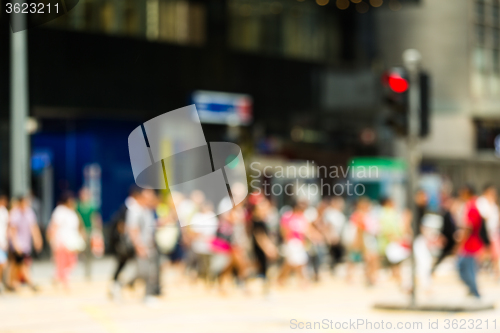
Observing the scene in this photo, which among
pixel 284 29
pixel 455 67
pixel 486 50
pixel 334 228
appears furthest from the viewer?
pixel 486 50

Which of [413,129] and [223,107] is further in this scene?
[223,107]

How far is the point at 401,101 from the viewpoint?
36.1 feet

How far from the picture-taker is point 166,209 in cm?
1764

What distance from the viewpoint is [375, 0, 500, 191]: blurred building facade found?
1286 inches

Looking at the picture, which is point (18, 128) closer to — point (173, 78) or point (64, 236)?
point (64, 236)

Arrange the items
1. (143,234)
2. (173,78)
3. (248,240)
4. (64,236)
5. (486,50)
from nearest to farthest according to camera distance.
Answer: (143,234), (248,240), (64,236), (173,78), (486,50)

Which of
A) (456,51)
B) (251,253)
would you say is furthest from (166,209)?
(456,51)

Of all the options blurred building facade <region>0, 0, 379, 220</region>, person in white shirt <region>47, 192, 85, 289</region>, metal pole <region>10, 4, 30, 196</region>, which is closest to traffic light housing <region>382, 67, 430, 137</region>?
person in white shirt <region>47, 192, 85, 289</region>

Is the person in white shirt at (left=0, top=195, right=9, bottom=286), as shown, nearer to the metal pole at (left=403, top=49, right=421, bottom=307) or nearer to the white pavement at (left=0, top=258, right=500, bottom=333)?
the white pavement at (left=0, top=258, right=500, bottom=333)

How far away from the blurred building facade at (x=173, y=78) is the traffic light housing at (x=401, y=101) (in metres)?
9.95

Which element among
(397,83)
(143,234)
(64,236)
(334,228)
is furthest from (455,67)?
(143,234)

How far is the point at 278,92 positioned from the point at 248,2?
290 centimetres

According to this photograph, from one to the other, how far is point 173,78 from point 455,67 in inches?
588

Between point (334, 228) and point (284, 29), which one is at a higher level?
point (284, 29)
